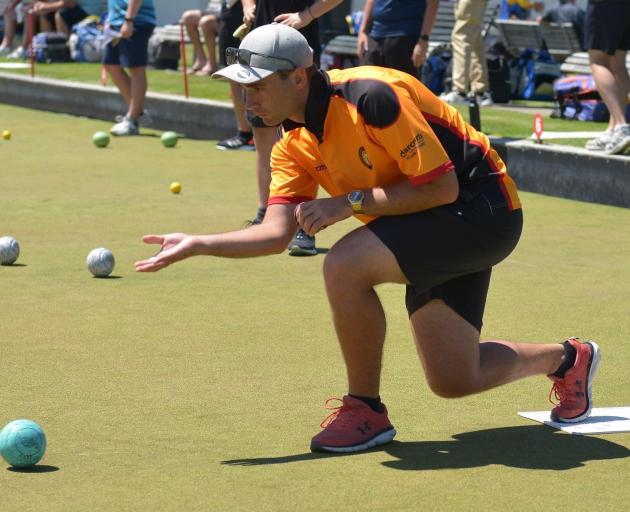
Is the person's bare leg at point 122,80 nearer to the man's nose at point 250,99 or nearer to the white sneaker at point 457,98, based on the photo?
the white sneaker at point 457,98

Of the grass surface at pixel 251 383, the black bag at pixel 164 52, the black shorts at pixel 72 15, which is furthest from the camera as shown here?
the black shorts at pixel 72 15

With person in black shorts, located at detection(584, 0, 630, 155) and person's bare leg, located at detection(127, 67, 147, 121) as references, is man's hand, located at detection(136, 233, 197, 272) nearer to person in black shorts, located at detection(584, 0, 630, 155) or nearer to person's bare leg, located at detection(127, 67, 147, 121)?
person in black shorts, located at detection(584, 0, 630, 155)

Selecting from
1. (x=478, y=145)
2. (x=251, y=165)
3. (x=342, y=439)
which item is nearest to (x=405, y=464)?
(x=342, y=439)

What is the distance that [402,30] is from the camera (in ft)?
37.3

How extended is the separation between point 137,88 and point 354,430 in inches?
382

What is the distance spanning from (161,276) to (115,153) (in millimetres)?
5700

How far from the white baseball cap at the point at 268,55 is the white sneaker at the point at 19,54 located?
1919 centimetres

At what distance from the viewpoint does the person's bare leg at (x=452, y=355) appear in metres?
4.59

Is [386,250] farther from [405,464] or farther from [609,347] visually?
[609,347]

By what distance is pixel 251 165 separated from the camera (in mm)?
12086

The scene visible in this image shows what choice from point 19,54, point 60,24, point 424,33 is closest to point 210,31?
point 60,24

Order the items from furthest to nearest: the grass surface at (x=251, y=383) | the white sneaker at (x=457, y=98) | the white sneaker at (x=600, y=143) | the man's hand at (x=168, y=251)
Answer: the white sneaker at (x=457, y=98) → the white sneaker at (x=600, y=143) → the man's hand at (x=168, y=251) → the grass surface at (x=251, y=383)

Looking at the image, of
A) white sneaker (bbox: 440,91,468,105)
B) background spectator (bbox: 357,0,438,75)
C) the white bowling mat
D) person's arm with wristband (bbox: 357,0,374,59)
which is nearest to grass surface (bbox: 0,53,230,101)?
white sneaker (bbox: 440,91,468,105)

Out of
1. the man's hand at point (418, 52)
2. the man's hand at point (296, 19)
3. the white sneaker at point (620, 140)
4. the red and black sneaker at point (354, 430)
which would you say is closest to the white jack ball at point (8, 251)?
the man's hand at point (296, 19)
